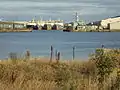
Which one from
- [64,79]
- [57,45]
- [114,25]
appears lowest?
[57,45]

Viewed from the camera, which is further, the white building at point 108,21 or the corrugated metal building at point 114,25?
the white building at point 108,21

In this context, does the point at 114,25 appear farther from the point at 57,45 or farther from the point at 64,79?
the point at 64,79

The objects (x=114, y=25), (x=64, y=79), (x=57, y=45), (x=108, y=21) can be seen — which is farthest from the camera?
(x=108, y=21)

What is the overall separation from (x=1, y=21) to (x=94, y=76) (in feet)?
420

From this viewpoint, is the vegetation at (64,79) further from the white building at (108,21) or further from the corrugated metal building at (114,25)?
the white building at (108,21)

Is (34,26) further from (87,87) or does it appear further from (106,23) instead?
(87,87)

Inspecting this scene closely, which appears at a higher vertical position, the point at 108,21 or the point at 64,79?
the point at 64,79

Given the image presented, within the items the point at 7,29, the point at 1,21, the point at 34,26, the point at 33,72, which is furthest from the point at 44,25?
the point at 33,72

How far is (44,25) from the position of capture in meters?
180

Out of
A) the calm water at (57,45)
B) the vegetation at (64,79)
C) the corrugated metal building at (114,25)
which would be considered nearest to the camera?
the vegetation at (64,79)

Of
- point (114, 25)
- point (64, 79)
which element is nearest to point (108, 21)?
point (114, 25)

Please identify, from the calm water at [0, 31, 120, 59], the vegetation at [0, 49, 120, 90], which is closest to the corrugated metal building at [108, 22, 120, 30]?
the calm water at [0, 31, 120, 59]

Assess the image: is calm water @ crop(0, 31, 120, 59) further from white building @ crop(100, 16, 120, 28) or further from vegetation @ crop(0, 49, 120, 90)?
white building @ crop(100, 16, 120, 28)

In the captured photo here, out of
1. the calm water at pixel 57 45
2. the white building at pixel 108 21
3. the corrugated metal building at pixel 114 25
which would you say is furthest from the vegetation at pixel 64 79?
the white building at pixel 108 21
